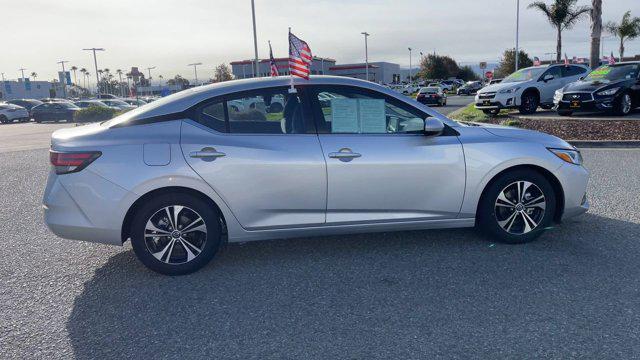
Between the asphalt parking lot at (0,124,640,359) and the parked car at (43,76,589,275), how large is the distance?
32cm

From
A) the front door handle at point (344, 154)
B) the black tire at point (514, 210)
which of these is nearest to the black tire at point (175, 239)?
the front door handle at point (344, 154)

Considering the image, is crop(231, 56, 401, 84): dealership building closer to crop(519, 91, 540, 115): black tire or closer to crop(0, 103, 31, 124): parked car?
crop(0, 103, 31, 124): parked car

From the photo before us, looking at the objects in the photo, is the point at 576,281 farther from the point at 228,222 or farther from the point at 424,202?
the point at 228,222

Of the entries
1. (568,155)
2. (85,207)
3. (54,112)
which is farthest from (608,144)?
(54,112)

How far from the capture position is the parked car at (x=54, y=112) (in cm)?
3250

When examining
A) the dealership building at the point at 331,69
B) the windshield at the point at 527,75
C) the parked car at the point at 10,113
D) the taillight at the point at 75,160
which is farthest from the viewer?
the dealership building at the point at 331,69

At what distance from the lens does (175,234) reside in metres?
4.15

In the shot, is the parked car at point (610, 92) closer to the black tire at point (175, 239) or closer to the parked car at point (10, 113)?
the black tire at point (175, 239)

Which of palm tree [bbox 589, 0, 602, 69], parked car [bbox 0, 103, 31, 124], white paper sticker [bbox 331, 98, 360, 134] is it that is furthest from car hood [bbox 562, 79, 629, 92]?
parked car [bbox 0, 103, 31, 124]

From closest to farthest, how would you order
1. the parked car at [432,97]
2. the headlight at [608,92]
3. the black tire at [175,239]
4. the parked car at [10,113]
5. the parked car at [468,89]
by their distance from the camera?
the black tire at [175,239] → the headlight at [608,92] → the parked car at [432,97] → the parked car at [10,113] → the parked car at [468,89]

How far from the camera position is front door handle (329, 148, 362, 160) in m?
4.20

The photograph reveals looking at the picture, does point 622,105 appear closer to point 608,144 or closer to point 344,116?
point 608,144

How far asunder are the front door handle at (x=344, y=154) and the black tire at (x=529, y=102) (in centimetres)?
1441

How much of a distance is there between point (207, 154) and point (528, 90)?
15.4 m
